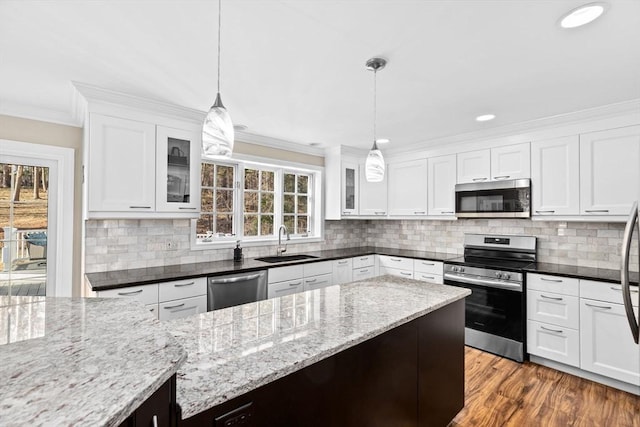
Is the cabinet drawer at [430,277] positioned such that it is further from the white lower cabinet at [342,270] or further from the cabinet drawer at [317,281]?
the cabinet drawer at [317,281]

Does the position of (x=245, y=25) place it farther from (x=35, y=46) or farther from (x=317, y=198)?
(x=317, y=198)

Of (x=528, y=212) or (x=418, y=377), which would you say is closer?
(x=418, y=377)

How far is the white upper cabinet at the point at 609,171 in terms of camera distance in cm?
270

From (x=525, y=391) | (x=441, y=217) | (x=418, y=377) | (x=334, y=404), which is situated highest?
(x=441, y=217)

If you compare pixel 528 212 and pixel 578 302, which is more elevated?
pixel 528 212

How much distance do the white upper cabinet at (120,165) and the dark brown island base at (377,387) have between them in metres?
2.23

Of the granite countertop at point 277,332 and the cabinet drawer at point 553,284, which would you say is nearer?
the granite countertop at point 277,332

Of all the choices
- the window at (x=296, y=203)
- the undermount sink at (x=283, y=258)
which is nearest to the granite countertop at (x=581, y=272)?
the undermount sink at (x=283, y=258)

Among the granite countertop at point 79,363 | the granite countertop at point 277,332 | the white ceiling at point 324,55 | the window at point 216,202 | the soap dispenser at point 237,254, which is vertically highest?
the white ceiling at point 324,55

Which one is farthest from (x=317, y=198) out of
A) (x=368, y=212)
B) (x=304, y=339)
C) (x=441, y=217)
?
(x=304, y=339)

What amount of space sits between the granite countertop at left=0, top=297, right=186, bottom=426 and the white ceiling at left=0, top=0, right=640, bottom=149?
4.48 feet

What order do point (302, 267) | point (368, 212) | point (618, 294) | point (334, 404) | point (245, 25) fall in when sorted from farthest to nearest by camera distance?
point (368, 212)
point (302, 267)
point (618, 294)
point (245, 25)
point (334, 404)

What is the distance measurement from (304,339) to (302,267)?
7.60 feet

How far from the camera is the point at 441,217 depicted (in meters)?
4.01
